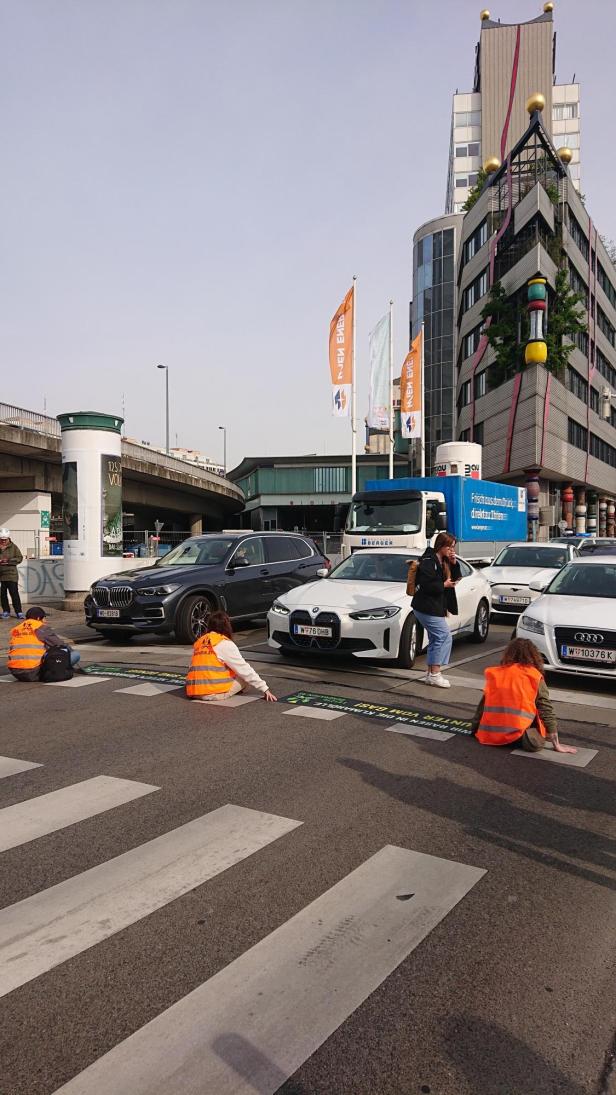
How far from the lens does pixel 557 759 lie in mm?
5766

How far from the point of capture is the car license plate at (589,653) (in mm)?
7961

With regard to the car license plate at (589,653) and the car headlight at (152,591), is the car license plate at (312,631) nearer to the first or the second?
the car license plate at (589,653)

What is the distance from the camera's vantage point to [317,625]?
358 inches

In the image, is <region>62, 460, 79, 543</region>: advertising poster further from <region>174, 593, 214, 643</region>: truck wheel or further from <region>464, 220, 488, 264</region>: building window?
<region>464, 220, 488, 264</region>: building window

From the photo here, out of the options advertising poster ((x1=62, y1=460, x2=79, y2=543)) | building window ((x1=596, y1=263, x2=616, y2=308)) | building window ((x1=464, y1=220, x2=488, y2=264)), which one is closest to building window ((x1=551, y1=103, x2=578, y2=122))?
building window ((x1=596, y1=263, x2=616, y2=308))

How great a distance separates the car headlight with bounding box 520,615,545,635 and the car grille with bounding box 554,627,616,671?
176 mm

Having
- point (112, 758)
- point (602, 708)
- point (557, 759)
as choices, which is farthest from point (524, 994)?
point (602, 708)

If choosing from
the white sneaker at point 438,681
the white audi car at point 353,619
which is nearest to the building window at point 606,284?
the white audi car at point 353,619

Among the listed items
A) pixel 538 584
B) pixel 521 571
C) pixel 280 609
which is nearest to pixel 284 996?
pixel 280 609

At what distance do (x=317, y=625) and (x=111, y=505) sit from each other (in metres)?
9.98

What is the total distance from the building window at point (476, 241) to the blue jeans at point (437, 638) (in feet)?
153

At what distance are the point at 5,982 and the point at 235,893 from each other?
104cm

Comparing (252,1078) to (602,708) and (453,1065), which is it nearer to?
(453,1065)

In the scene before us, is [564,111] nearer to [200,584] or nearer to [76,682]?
[200,584]
